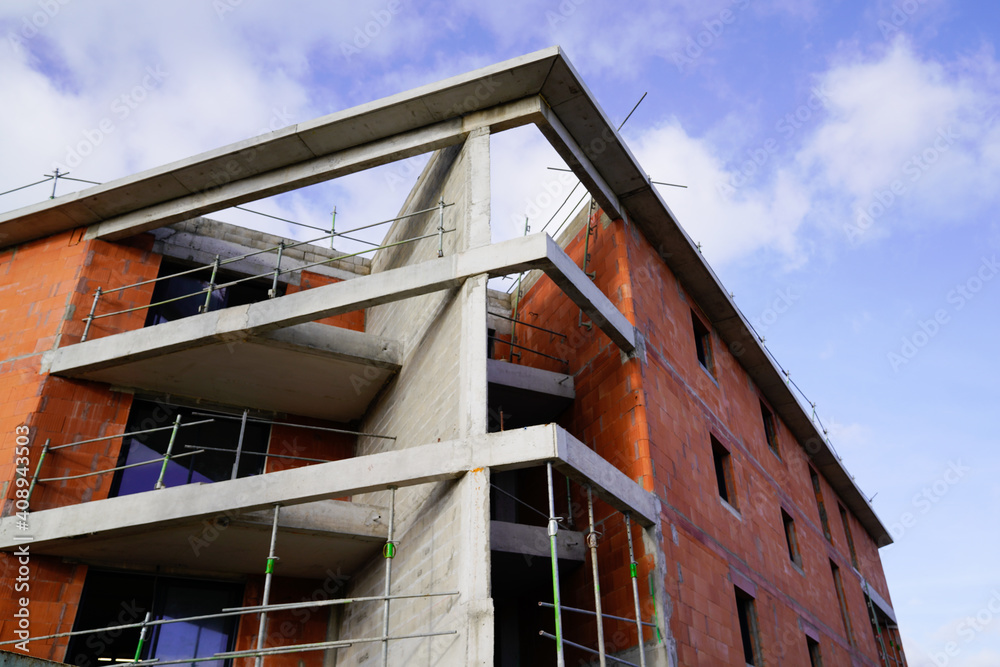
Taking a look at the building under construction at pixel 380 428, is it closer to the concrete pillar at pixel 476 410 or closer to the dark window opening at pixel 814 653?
the concrete pillar at pixel 476 410

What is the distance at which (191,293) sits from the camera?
12703 mm

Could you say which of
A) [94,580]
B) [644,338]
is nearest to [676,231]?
[644,338]

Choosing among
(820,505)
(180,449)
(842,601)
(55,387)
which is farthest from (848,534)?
(55,387)

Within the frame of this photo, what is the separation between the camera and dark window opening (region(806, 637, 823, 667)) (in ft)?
50.0

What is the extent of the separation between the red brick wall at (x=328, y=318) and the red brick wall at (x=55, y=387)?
2425 mm

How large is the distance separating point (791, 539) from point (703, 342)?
4888 mm

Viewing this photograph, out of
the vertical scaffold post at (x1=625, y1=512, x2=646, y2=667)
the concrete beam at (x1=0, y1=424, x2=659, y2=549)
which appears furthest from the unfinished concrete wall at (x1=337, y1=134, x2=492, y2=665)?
the vertical scaffold post at (x1=625, y1=512, x2=646, y2=667)

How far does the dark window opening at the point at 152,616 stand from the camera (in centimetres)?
1026

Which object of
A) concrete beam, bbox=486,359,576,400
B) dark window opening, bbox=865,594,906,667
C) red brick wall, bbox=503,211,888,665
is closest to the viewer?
red brick wall, bbox=503,211,888,665

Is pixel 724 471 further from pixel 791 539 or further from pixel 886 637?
pixel 886 637

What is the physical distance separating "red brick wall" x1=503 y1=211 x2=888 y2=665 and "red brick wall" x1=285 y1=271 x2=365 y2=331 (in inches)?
123

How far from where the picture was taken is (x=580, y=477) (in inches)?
354

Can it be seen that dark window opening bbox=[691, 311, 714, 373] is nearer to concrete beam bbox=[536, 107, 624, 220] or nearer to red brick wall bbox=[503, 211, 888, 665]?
red brick wall bbox=[503, 211, 888, 665]

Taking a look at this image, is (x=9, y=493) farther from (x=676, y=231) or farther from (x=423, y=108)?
(x=676, y=231)
